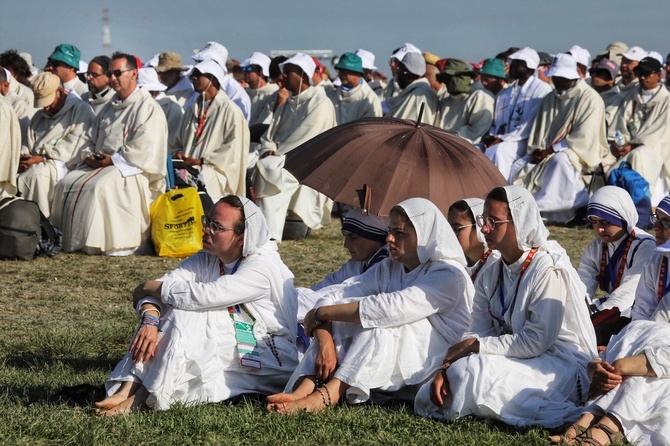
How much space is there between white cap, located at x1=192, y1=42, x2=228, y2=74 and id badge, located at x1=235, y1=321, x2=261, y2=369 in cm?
907

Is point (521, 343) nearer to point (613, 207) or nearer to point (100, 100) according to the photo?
point (613, 207)

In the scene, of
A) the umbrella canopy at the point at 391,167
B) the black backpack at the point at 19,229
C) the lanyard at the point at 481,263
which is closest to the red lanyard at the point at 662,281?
the lanyard at the point at 481,263

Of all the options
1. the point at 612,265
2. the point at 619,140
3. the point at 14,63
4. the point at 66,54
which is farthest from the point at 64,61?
the point at 612,265

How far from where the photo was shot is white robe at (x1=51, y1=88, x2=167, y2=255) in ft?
35.3

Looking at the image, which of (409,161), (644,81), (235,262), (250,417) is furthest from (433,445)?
(644,81)

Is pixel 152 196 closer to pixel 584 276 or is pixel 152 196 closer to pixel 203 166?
pixel 203 166

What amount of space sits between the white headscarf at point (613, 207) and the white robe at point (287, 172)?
5147 mm

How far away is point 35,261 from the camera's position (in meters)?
10.1

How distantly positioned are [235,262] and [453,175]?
65.0 inches

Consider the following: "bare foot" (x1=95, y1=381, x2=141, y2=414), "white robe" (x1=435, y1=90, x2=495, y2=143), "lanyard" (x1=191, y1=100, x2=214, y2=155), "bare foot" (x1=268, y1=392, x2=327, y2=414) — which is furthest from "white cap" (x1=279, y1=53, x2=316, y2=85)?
"bare foot" (x1=268, y1=392, x2=327, y2=414)

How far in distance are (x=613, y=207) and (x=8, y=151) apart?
20.8ft

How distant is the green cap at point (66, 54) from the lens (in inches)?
528

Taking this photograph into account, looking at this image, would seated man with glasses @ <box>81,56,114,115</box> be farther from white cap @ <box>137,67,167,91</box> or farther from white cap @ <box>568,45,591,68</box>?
white cap @ <box>568,45,591,68</box>

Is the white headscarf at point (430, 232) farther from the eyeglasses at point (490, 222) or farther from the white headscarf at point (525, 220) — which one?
the white headscarf at point (525, 220)
